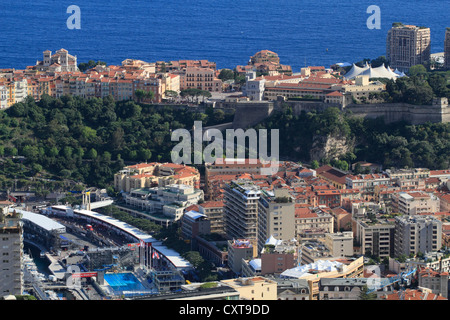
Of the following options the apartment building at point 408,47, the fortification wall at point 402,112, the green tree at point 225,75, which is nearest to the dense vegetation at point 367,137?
the fortification wall at point 402,112

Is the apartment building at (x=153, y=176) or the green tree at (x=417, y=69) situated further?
the green tree at (x=417, y=69)

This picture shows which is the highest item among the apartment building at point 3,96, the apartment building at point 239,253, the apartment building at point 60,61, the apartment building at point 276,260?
the apartment building at point 60,61

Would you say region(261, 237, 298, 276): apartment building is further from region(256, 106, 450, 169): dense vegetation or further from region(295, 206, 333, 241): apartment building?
region(256, 106, 450, 169): dense vegetation

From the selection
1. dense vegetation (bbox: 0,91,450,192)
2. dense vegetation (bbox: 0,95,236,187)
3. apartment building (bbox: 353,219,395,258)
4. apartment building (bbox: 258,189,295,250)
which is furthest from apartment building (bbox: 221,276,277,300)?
dense vegetation (bbox: 0,95,236,187)

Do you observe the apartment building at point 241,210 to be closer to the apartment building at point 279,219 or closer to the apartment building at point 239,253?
the apartment building at point 279,219

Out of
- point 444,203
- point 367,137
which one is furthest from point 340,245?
point 367,137

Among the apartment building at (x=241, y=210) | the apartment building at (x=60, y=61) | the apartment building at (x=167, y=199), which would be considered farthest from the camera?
the apartment building at (x=60, y=61)
